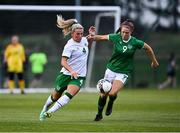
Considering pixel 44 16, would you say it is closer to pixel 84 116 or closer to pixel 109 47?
pixel 109 47

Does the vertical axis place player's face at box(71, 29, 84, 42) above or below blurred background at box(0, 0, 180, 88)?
above

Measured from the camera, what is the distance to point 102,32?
35031mm

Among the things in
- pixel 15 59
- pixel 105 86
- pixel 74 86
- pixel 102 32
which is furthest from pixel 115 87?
pixel 102 32

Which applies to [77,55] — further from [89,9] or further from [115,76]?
[89,9]

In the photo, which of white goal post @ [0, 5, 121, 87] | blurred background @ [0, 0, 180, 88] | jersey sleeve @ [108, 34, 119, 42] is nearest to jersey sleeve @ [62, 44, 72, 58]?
jersey sleeve @ [108, 34, 119, 42]

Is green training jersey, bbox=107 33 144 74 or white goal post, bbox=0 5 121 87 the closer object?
green training jersey, bbox=107 33 144 74

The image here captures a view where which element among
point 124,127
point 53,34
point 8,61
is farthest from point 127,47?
point 53,34

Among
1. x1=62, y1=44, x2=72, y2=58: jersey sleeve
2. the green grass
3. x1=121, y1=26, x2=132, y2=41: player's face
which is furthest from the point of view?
x1=121, y1=26, x2=132, y2=41: player's face

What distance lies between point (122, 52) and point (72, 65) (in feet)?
3.97

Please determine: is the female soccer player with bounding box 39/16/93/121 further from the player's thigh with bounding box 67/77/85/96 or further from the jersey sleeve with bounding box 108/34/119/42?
the jersey sleeve with bounding box 108/34/119/42

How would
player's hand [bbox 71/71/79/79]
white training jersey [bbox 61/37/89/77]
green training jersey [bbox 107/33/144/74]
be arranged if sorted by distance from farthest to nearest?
green training jersey [bbox 107/33/144/74]
white training jersey [bbox 61/37/89/77]
player's hand [bbox 71/71/79/79]

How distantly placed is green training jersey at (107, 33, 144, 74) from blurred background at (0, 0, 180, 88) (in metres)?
16.4

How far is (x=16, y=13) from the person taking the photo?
3525 centimetres

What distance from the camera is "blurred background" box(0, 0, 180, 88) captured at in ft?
116
